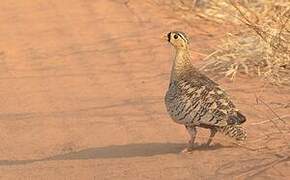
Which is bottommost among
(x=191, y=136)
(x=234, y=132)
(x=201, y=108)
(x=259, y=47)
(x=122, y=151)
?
(x=259, y=47)

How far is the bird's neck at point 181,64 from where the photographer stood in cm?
774

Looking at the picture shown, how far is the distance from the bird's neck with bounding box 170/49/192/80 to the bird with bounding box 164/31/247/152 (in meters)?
0.03

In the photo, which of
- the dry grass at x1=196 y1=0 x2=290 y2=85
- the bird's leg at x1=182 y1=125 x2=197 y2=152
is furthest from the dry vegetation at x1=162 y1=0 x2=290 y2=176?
the bird's leg at x1=182 y1=125 x2=197 y2=152

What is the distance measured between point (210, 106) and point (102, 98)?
112 inches

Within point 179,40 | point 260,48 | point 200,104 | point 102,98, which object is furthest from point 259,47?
point 200,104

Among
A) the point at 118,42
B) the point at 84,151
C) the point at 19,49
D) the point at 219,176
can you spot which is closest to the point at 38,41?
the point at 19,49

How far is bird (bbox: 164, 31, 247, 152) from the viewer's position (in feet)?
23.3

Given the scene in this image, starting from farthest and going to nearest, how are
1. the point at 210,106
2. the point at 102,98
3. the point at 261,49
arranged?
the point at 261,49
the point at 102,98
the point at 210,106

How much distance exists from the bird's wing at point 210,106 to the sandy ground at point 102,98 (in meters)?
0.40

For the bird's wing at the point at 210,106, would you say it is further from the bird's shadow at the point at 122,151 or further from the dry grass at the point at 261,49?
the dry grass at the point at 261,49

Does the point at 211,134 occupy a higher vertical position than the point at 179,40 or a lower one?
lower

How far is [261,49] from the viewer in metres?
10.8

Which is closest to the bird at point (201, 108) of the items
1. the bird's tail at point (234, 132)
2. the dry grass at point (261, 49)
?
the bird's tail at point (234, 132)

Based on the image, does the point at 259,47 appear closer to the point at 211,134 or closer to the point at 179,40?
the point at 179,40
